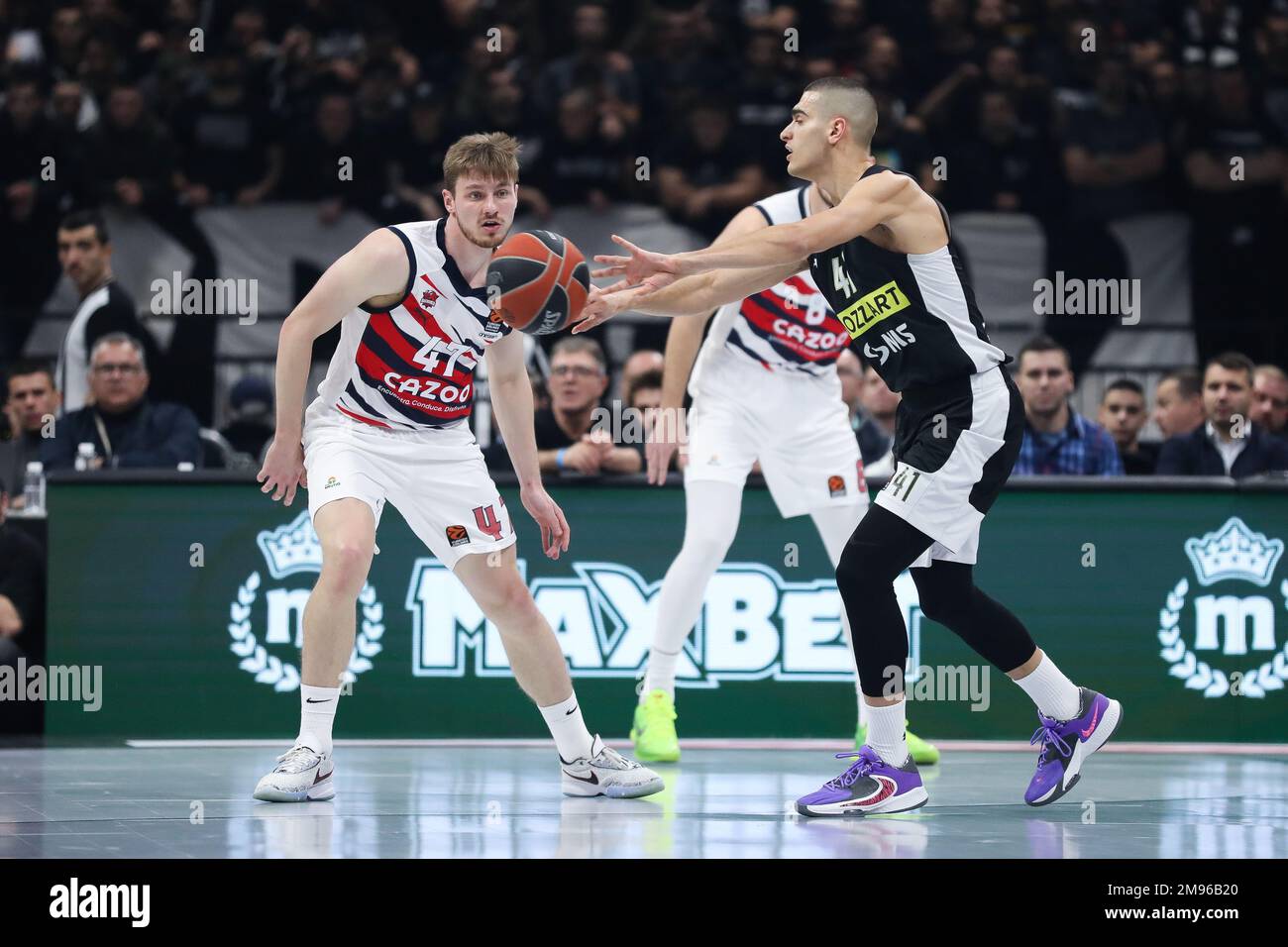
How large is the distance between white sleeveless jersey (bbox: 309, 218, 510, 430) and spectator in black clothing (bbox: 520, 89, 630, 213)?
6.35 meters

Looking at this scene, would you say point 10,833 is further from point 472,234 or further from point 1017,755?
point 1017,755

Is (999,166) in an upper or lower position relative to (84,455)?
upper

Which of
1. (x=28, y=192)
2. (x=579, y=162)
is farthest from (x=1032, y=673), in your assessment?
(x=28, y=192)

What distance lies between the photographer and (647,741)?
7613mm

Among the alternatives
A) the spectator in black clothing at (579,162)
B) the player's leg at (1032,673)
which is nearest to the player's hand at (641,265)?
the player's leg at (1032,673)

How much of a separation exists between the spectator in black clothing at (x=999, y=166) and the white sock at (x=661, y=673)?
19.8 ft

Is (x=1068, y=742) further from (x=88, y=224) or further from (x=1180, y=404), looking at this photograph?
(x=88, y=224)

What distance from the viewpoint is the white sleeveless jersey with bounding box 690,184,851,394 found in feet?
25.5

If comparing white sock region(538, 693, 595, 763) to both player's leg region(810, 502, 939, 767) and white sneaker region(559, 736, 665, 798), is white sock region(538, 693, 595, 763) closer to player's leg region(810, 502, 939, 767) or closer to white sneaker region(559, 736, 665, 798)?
white sneaker region(559, 736, 665, 798)

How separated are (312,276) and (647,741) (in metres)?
6.05

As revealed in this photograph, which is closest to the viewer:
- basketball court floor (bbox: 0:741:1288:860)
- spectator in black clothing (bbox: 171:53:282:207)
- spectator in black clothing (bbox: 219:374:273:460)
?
basketball court floor (bbox: 0:741:1288:860)

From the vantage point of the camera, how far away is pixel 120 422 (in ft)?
30.3

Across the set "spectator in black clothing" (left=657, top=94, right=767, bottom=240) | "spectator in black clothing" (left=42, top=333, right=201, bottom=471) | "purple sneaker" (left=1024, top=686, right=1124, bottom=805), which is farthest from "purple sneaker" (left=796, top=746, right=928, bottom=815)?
"spectator in black clothing" (left=657, top=94, right=767, bottom=240)

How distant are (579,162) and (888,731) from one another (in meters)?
7.30
